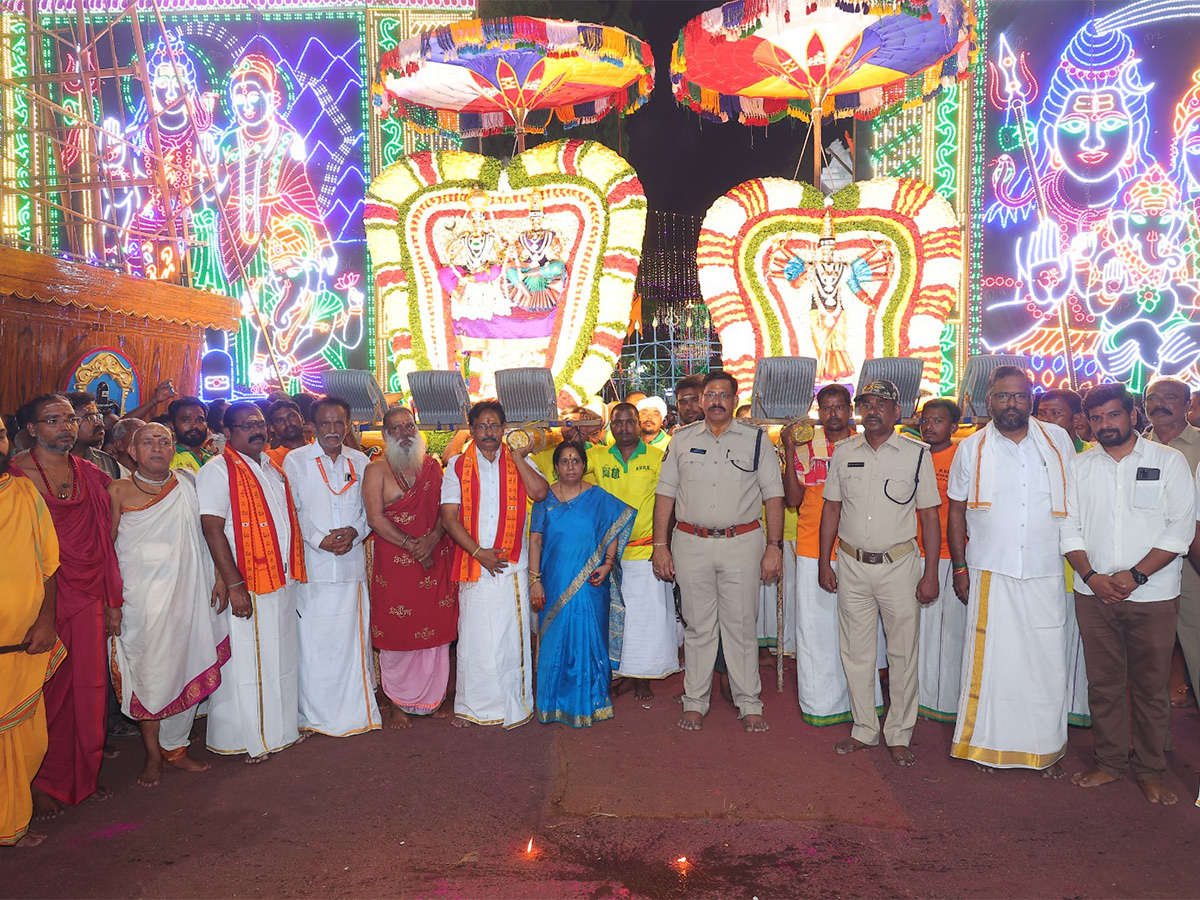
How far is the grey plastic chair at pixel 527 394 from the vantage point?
6.20m

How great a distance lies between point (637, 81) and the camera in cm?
945

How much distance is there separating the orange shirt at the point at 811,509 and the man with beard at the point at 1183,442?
1542 millimetres

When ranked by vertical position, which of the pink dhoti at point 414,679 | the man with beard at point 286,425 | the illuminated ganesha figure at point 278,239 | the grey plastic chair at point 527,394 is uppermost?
the illuminated ganesha figure at point 278,239

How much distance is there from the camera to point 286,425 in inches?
187

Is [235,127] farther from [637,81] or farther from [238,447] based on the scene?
[238,447]

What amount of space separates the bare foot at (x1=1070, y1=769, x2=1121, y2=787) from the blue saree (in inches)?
84.5

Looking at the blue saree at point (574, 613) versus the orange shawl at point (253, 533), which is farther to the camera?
the blue saree at point (574, 613)

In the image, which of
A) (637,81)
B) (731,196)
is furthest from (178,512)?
(637,81)

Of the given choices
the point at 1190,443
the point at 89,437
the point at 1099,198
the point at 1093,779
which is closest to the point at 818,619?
the point at 1093,779

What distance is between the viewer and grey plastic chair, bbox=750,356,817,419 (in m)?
5.98

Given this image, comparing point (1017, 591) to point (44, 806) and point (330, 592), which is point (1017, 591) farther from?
point (44, 806)

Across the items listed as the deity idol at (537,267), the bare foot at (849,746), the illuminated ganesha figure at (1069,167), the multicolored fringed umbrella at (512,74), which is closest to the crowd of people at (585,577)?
the bare foot at (849,746)

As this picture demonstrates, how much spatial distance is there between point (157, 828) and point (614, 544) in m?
2.39

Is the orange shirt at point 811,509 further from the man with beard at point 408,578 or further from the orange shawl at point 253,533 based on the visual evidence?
the orange shawl at point 253,533
